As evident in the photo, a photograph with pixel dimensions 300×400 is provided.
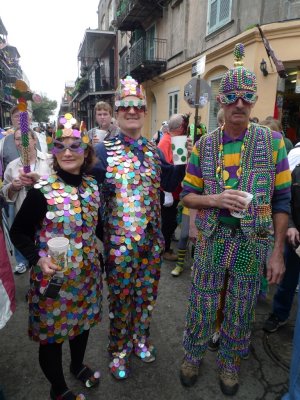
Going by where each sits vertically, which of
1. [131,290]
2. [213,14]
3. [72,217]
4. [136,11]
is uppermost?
[136,11]

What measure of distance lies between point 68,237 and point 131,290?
2.34 ft

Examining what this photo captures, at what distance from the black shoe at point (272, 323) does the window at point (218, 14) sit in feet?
23.9

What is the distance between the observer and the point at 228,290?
200 cm

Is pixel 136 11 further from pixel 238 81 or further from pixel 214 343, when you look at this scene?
pixel 214 343

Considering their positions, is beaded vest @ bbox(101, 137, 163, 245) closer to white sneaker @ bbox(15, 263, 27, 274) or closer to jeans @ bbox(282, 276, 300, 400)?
jeans @ bbox(282, 276, 300, 400)

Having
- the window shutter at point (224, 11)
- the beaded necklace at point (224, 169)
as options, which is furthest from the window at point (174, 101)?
the beaded necklace at point (224, 169)

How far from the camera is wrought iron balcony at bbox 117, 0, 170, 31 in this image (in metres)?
12.4

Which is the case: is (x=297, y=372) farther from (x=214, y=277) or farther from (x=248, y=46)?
(x=248, y=46)

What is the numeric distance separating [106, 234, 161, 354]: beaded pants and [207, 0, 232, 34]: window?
24.5 feet

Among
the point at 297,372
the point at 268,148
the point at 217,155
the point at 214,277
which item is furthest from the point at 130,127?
the point at 297,372

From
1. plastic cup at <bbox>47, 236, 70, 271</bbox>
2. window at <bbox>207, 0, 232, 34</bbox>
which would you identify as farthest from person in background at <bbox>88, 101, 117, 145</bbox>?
window at <bbox>207, 0, 232, 34</bbox>

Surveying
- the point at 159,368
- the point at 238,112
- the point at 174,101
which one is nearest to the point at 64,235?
the point at 238,112

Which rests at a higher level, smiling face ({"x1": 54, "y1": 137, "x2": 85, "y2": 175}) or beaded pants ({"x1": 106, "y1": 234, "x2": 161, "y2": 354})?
smiling face ({"x1": 54, "y1": 137, "x2": 85, "y2": 175})

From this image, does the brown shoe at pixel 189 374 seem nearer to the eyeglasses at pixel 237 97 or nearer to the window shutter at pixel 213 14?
the eyeglasses at pixel 237 97
